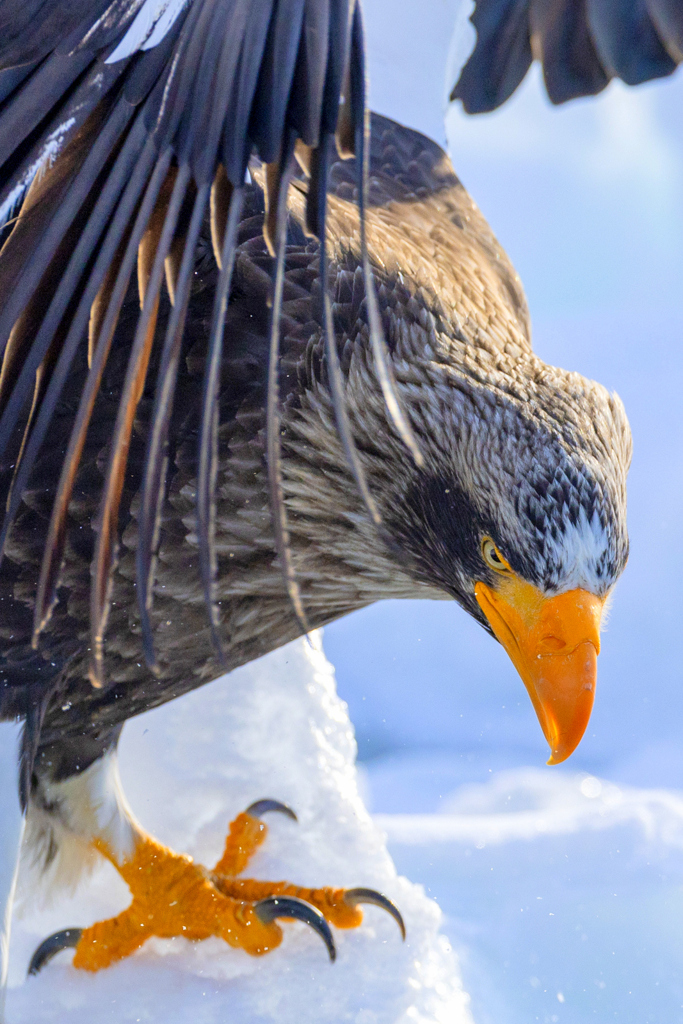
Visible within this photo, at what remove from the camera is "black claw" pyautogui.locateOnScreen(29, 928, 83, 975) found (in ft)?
6.86

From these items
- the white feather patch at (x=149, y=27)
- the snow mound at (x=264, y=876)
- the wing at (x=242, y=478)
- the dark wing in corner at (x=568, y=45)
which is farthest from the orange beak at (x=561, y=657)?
the dark wing in corner at (x=568, y=45)

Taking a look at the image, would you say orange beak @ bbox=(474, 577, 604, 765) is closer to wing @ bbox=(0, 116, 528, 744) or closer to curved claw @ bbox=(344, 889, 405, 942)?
wing @ bbox=(0, 116, 528, 744)

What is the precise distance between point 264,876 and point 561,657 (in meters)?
1.22

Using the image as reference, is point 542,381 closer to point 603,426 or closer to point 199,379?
point 603,426

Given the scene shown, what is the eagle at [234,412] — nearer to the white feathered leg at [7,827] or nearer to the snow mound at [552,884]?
the white feathered leg at [7,827]

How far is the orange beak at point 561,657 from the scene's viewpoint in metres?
1.43

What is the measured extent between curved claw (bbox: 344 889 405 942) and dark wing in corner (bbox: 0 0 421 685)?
130 cm

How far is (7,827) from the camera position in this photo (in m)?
1.96

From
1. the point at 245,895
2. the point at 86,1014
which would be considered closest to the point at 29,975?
the point at 86,1014

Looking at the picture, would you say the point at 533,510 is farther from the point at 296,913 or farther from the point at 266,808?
the point at 266,808

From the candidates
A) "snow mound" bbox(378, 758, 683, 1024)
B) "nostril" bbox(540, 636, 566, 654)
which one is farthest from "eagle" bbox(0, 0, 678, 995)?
"snow mound" bbox(378, 758, 683, 1024)

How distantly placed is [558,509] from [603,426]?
0.22 m

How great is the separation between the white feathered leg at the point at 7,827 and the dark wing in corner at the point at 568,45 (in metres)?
1.88

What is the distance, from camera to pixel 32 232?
1198 mm
